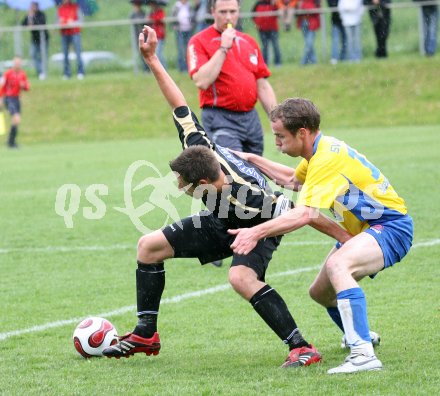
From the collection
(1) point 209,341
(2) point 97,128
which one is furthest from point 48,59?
(1) point 209,341

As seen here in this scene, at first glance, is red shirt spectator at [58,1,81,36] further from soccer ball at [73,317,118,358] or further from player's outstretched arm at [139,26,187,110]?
soccer ball at [73,317,118,358]

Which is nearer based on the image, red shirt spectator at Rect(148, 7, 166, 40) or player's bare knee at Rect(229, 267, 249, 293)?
Result: player's bare knee at Rect(229, 267, 249, 293)

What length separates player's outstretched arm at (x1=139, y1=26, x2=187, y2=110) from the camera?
6270 mm

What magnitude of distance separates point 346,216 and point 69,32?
76.7ft

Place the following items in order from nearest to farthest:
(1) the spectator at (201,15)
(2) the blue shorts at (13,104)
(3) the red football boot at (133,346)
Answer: (3) the red football boot at (133,346) → (2) the blue shorts at (13,104) → (1) the spectator at (201,15)

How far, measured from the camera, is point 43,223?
11844mm

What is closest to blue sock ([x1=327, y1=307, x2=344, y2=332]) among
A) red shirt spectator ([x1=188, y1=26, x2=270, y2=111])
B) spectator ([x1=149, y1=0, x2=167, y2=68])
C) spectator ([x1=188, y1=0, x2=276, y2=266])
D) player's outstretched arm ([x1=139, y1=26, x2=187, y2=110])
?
player's outstretched arm ([x1=139, y1=26, x2=187, y2=110])

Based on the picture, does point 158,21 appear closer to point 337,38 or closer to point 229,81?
point 337,38

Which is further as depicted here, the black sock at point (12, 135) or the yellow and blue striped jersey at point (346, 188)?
the black sock at point (12, 135)

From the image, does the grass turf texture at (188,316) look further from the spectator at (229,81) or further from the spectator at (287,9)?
the spectator at (287,9)

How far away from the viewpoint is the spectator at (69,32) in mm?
28016

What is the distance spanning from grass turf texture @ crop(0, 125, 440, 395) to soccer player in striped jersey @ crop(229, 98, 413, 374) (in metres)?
0.32

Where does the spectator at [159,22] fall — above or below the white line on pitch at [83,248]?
above

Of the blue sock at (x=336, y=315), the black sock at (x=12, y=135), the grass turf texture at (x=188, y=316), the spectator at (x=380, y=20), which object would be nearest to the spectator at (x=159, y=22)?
the black sock at (x=12, y=135)
